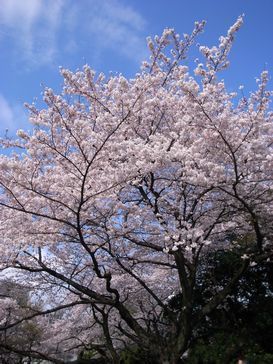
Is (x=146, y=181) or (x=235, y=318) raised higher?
(x=146, y=181)

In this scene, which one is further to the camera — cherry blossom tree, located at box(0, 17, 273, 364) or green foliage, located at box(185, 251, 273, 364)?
green foliage, located at box(185, 251, 273, 364)

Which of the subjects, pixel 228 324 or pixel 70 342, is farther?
pixel 70 342

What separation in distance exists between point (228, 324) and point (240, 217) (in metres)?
3.60

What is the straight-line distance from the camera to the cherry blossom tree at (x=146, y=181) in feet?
20.3

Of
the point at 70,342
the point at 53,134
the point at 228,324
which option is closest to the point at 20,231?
the point at 53,134

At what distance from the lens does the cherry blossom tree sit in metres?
6.20

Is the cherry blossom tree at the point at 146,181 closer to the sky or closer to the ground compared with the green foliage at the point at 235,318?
closer to the sky

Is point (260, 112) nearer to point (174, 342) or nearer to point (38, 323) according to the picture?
point (174, 342)

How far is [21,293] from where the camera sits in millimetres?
11938

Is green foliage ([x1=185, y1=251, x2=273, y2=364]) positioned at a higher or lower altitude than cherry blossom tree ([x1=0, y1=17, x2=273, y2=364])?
lower

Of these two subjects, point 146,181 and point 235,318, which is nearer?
point 146,181

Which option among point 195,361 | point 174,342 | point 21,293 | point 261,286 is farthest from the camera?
point 21,293

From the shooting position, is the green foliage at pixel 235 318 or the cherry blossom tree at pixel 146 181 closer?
the cherry blossom tree at pixel 146 181

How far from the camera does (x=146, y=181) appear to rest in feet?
25.8
